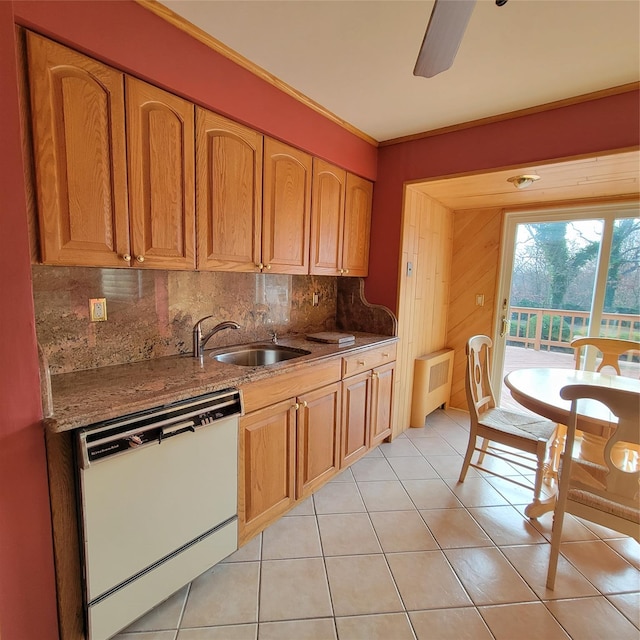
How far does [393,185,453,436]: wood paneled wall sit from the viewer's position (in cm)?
286

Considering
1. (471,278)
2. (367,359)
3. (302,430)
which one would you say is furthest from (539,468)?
(471,278)

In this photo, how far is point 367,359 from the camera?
2484mm

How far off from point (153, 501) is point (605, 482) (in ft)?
6.27

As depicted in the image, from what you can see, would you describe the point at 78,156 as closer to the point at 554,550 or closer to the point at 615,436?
the point at 615,436

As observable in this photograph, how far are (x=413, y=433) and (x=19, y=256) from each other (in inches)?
119

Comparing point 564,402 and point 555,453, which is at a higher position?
point 564,402

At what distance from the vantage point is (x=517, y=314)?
135 inches

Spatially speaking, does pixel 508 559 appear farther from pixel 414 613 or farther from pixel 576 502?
pixel 414 613

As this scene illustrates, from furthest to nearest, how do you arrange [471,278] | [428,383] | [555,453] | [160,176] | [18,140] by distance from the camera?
[471,278] < [428,383] < [555,453] < [160,176] < [18,140]

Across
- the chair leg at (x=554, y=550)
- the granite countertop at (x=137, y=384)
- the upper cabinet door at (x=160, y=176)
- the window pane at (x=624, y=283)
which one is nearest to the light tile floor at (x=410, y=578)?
the chair leg at (x=554, y=550)

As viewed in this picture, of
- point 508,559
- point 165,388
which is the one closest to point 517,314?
point 508,559

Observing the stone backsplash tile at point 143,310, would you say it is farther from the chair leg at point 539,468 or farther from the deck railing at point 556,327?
the deck railing at point 556,327

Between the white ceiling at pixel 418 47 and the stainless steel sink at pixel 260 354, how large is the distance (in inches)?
61.8

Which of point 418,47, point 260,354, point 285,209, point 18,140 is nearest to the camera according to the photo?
point 18,140
